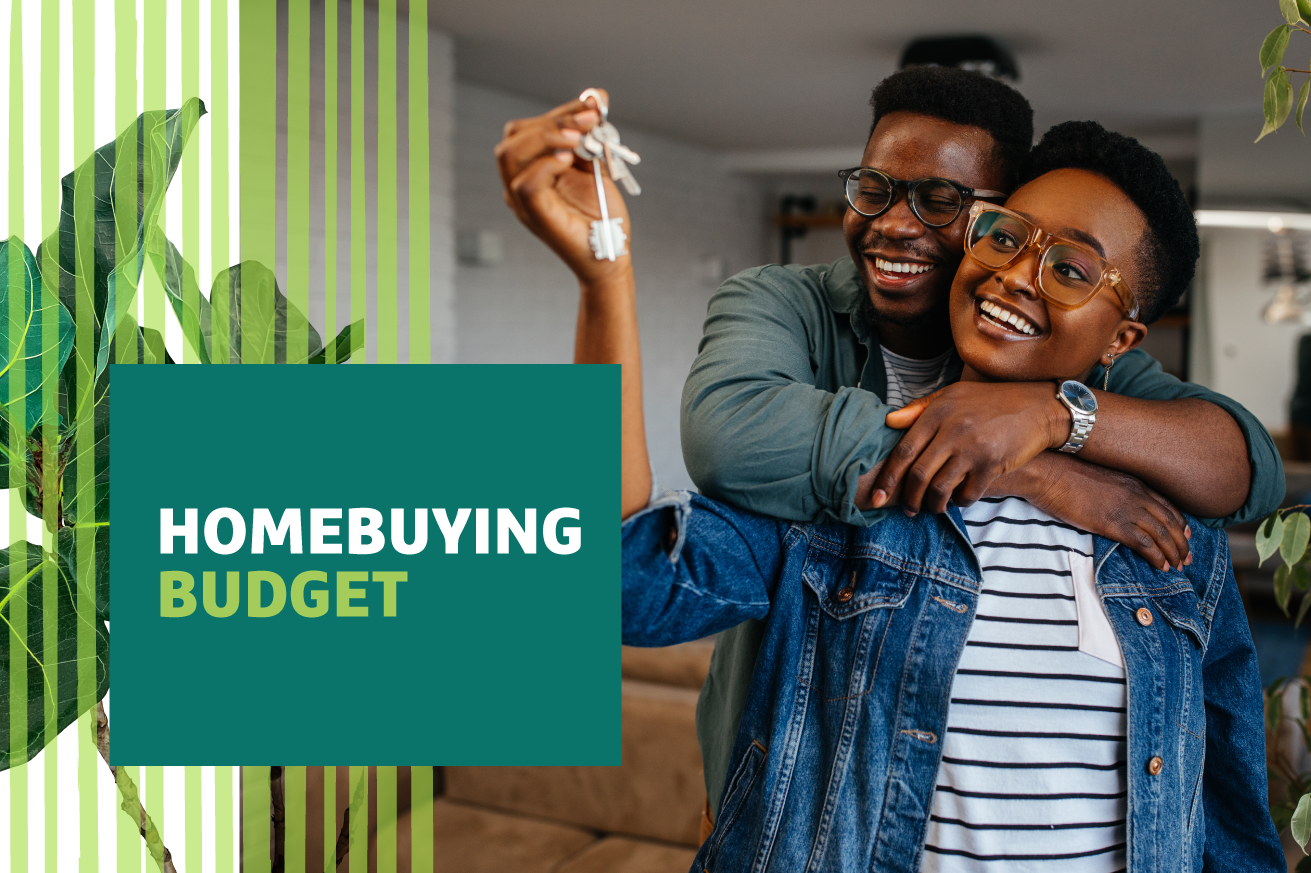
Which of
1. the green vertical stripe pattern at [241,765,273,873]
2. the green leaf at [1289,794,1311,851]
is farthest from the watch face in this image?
the green vertical stripe pattern at [241,765,273,873]

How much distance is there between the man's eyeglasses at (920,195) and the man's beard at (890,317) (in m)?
0.08

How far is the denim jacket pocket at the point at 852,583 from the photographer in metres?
0.84

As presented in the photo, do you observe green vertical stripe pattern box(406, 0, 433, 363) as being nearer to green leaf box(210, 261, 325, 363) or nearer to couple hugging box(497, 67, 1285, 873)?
green leaf box(210, 261, 325, 363)

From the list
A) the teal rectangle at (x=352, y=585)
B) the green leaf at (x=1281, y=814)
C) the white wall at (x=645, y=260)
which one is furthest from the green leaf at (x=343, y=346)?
the white wall at (x=645, y=260)

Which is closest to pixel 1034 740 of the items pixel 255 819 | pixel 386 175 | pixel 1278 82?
pixel 1278 82

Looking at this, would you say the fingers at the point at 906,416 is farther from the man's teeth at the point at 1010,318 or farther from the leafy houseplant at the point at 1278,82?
the leafy houseplant at the point at 1278,82

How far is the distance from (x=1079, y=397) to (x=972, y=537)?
0.47 ft

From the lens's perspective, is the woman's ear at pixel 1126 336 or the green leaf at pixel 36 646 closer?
the woman's ear at pixel 1126 336

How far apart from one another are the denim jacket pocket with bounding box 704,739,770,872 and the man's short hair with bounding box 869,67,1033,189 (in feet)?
1.83

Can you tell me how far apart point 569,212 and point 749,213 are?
725 cm

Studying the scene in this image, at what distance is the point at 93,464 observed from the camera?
0.98 m

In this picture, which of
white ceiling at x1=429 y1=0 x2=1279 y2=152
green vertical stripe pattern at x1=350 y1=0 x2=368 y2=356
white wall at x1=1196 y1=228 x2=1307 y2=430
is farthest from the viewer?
white wall at x1=1196 y1=228 x2=1307 y2=430

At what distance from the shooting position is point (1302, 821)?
985 mm

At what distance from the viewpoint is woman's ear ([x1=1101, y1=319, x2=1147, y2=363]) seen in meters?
0.85
